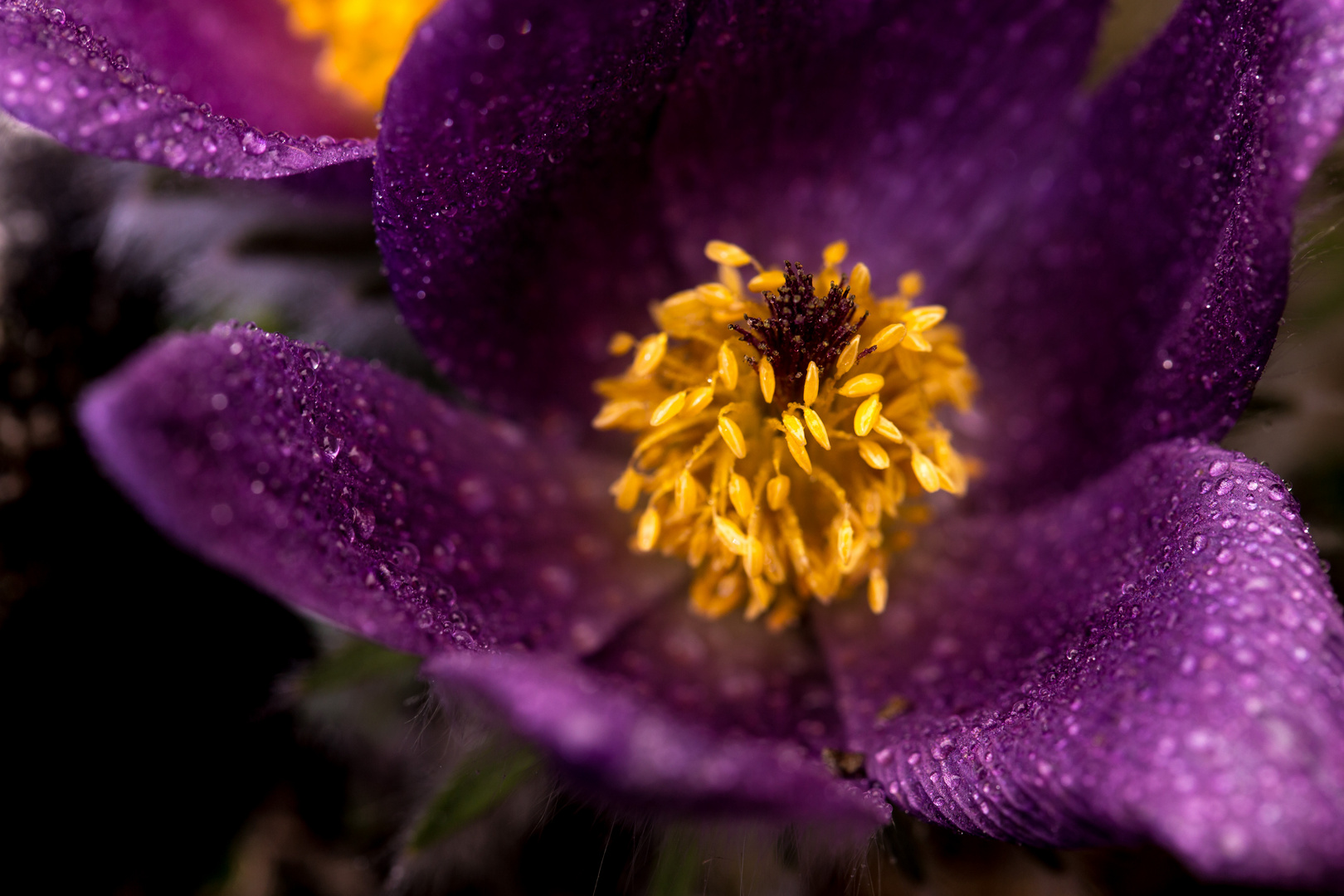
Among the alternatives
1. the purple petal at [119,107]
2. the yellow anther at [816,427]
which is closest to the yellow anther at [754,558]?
the yellow anther at [816,427]

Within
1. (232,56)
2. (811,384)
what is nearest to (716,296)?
(811,384)

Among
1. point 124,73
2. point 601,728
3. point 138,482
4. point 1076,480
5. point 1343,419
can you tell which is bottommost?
point 601,728

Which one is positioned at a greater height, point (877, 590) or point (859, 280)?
point (859, 280)

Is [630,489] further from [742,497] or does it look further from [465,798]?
[465,798]

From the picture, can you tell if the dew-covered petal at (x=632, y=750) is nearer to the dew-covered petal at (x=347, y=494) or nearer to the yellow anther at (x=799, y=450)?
the dew-covered petal at (x=347, y=494)

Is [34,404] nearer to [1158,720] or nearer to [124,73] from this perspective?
[124,73]

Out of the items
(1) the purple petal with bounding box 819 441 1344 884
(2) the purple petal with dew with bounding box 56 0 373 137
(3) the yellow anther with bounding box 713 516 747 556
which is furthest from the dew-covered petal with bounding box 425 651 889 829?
(2) the purple petal with dew with bounding box 56 0 373 137

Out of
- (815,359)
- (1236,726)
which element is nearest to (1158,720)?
(1236,726)
